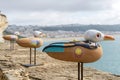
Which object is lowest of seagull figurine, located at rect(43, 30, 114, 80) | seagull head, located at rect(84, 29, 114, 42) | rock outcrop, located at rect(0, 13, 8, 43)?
seagull figurine, located at rect(43, 30, 114, 80)

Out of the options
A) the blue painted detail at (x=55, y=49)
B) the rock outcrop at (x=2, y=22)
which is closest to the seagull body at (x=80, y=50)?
the blue painted detail at (x=55, y=49)

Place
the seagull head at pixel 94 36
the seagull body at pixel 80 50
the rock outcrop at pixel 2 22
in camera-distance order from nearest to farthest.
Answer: the seagull body at pixel 80 50, the seagull head at pixel 94 36, the rock outcrop at pixel 2 22

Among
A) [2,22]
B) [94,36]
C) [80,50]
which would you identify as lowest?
[80,50]

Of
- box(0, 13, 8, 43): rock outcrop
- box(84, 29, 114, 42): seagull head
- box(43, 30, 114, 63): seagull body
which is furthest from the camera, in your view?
box(0, 13, 8, 43): rock outcrop

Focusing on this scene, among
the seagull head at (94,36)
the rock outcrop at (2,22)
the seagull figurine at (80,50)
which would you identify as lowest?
the seagull figurine at (80,50)

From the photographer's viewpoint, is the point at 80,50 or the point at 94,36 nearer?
the point at 80,50

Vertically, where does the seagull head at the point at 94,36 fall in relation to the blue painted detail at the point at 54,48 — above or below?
above

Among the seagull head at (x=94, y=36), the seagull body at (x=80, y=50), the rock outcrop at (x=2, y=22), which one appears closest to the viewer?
the seagull body at (x=80, y=50)

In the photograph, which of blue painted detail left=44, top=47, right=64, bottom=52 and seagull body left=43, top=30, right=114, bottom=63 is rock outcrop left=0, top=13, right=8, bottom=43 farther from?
seagull body left=43, top=30, right=114, bottom=63

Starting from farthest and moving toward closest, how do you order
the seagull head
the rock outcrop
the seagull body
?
the rock outcrop < the seagull head < the seagull body

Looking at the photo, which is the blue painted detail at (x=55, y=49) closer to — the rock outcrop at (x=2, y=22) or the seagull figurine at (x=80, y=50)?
the seagull figurine at (x=80, y=50)

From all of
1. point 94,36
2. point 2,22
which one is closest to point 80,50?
point 94,36

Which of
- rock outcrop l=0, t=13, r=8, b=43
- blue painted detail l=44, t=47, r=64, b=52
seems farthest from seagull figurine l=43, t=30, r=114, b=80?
rock outcrop l=0, t=13, r=8, b=43

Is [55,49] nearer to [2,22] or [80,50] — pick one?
[80,50]
